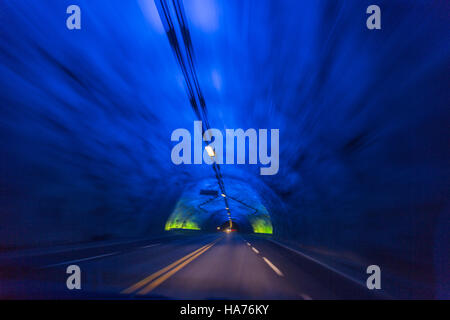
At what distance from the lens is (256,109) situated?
11000 mm

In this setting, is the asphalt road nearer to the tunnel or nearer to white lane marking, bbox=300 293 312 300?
white lane marking, bbox=300 293 312 300

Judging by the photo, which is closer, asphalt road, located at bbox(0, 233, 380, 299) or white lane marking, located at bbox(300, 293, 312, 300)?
asphalt road, located at bbox(0, 233, 380, 299)

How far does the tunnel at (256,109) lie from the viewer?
5184mm

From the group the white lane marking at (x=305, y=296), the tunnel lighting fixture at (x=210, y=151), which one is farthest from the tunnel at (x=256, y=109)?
the tunnel lighting fixture at (x=210, y=151)

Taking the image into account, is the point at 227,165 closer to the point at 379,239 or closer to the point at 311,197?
the point at 311,197

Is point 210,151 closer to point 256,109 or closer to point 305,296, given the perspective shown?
point 256,109

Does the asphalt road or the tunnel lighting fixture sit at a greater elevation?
the tunnel lighting fixture

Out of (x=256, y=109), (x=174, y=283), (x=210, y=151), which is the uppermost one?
(x=256, y=109)

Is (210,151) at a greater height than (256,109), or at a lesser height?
lesser

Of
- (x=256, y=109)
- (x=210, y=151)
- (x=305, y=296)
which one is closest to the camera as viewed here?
(x=305, y=296)

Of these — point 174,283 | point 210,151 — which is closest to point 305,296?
point 174,283

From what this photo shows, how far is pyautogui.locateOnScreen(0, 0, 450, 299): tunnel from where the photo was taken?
17.0 feet

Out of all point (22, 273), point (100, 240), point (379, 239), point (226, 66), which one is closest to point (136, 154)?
point (100, 240)

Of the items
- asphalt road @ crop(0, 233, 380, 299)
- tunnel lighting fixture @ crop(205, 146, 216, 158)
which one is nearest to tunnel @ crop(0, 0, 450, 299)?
asphalt road @ crop(0, 233, 380, 299)
